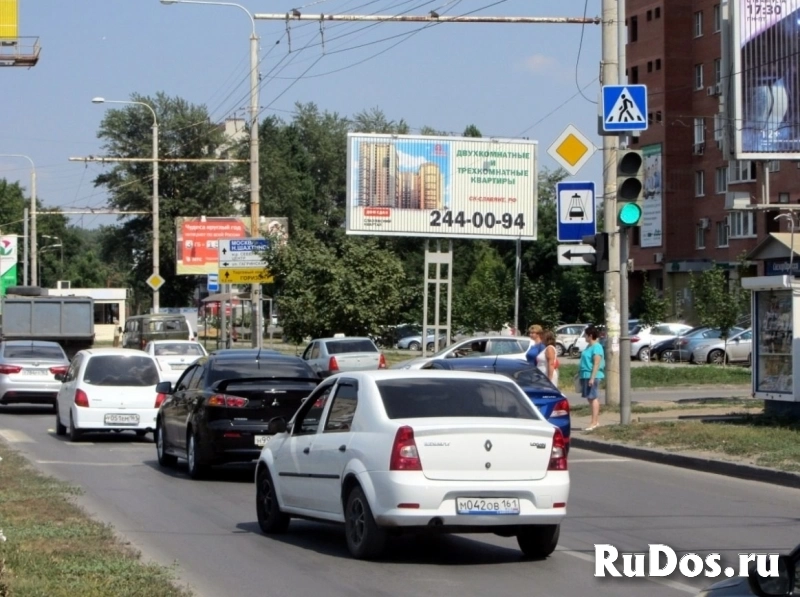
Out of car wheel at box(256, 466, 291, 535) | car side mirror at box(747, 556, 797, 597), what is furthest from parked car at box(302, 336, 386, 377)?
car side mirror at box(747, 556, 797, 597)

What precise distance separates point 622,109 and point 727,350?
96.2ft

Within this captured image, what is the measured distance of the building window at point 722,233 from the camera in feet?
215

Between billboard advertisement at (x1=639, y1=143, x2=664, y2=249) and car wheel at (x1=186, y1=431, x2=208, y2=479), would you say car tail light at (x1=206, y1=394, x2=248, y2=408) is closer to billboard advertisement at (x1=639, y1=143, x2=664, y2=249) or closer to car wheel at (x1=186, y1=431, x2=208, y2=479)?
car wheel at (x1=186, y1=431, x2=208, y2=479)

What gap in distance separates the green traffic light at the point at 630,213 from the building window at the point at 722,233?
48.0 meters

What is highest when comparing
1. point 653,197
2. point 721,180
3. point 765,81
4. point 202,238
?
point 721,180

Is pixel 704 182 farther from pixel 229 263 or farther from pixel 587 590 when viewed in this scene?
pixel 587 590

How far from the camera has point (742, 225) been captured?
64.3m

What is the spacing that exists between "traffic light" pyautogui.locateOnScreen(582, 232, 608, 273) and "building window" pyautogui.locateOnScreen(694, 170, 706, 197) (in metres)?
48.9

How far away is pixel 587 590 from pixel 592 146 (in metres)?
15.4

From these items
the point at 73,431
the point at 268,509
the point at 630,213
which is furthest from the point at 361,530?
the point at 73,431

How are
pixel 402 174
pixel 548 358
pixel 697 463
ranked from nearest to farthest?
pixel 697 463, pixel 548 358, pixel 402 174

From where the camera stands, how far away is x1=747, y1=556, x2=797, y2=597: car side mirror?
12.5ft

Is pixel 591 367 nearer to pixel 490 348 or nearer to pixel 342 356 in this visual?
pixel 490 348

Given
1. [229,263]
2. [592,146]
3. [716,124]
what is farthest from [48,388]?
[716,124]
